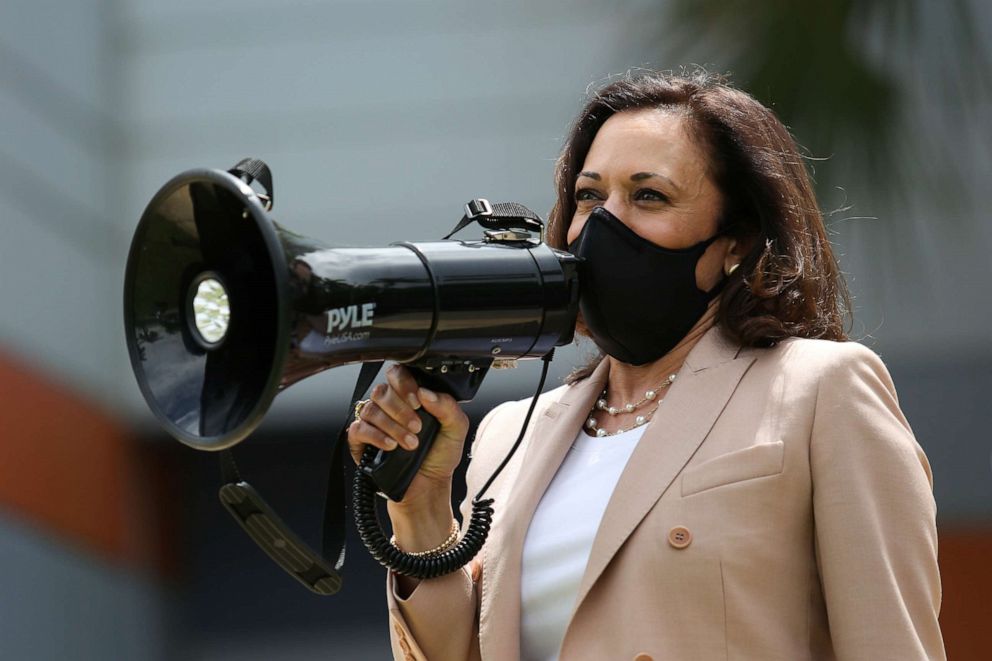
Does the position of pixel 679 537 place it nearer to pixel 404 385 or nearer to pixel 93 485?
pixel 404 385

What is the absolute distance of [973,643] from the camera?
4.85 meters

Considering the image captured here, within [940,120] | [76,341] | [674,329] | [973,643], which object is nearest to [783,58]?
[940,120]

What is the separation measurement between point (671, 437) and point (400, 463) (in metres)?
0.40

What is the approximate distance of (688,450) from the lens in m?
2.14

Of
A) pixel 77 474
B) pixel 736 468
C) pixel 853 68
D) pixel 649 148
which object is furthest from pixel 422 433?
pixel 77 474

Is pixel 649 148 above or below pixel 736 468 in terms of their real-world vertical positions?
above

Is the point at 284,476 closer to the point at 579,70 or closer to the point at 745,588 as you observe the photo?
the point at 579,70

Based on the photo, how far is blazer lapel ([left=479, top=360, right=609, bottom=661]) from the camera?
2.24 meters

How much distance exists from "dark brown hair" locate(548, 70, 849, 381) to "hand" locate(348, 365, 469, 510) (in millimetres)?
458

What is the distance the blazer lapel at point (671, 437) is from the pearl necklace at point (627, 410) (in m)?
0.08

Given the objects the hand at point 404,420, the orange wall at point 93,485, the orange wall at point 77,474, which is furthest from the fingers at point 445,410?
the orange wall at point 77,474

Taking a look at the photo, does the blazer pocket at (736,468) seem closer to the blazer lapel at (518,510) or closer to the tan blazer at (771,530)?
the tan blazer at (771,530)

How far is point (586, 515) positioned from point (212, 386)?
0.65m

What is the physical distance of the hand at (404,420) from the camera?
6.95 ft
